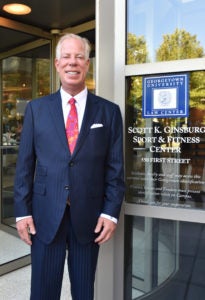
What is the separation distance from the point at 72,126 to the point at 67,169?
21cm

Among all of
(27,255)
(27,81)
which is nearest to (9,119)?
(27,81)

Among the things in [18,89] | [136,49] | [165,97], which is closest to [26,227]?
[165,97]

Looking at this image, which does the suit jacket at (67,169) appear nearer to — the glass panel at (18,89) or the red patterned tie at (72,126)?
the red patterned tie at (72,126)

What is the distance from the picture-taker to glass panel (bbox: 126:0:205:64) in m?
1.77

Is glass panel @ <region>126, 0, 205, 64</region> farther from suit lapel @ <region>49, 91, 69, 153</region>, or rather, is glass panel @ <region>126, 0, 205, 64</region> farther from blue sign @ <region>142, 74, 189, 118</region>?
suit lapel @ <region>49, 91, 69, 153</region>

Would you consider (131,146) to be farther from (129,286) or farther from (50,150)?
(129,286)

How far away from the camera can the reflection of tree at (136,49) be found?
6.19 feet

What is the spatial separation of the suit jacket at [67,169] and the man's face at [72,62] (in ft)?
0.40

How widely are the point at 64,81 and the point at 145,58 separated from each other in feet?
1.46

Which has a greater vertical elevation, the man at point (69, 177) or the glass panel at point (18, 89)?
the glass panel at point (18, 89)

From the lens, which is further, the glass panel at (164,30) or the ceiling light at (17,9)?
the ceiling light at (17,9)

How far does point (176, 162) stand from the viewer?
1.84 m

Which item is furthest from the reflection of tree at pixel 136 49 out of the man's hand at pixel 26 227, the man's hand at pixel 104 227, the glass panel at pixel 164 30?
the man's hand at pixel 26 227

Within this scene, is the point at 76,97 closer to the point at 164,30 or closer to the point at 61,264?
→ the point at 164,30
